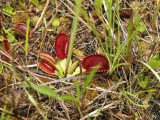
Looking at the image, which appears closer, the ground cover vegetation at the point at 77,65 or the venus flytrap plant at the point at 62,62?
the ground cover vegetation at the point at 77,65

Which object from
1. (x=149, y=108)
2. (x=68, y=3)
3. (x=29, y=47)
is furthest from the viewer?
(x=68, y=3)

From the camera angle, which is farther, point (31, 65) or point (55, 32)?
point (55, 32)

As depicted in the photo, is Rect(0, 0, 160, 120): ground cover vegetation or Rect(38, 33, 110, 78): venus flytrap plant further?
Rect(38, 33, 110, 78): venus flytrap plant

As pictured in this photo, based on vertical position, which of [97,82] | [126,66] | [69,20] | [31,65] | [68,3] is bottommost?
[97,82]

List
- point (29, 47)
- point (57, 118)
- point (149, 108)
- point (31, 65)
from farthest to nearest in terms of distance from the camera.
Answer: point (29, 47), point (31, 65), point (149, 108), point (57, 118)

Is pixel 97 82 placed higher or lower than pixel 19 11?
lower

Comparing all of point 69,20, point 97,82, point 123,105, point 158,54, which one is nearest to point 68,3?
point 69,20

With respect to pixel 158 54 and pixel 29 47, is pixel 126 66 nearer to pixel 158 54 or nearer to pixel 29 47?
pixel 158 54
